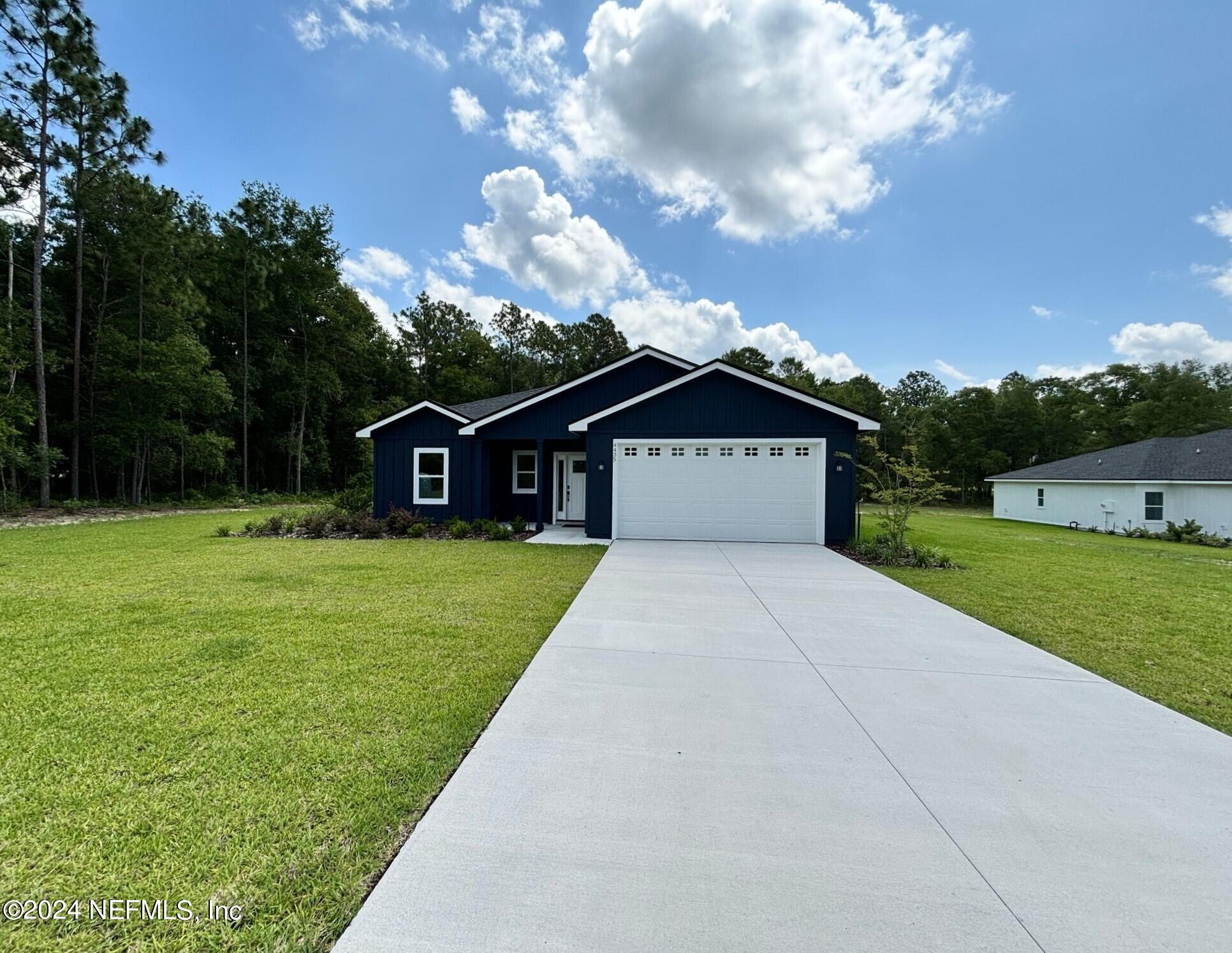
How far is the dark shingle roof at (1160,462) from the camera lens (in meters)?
17.1

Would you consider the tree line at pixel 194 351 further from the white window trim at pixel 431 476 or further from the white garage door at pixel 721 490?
the white garage door at pixel 721 490

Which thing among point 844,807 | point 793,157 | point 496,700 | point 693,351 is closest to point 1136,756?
point 844,807

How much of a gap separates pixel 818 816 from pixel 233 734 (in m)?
3.15

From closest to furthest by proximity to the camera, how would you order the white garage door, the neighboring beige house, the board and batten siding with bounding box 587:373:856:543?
the board and batten siding with bounding box 587:373:856:543
the white garage door
the neighboring beige house

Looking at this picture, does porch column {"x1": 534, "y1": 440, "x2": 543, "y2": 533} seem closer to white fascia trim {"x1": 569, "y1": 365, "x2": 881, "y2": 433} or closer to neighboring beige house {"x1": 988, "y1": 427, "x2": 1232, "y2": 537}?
white fascia trim {"x1": 569, "y1": 365, "x2": 881, "y2": 433}

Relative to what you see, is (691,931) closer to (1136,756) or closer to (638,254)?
(1136,756)

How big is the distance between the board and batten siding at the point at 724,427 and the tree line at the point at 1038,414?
76.9 feet

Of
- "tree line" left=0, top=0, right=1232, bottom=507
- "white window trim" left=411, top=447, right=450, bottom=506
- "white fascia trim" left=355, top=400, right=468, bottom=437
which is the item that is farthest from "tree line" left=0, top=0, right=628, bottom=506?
"white window trim" left=411, top=447, right=450, bottom=506

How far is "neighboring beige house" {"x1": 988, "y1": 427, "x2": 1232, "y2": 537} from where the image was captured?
16688 mm

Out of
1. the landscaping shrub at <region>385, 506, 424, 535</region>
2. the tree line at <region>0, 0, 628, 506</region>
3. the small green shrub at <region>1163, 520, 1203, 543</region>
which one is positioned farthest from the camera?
the small green shrub at <region>1163, 520, 1203, 543</region>

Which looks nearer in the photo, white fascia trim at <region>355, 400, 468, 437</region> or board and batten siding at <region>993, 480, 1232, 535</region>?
white fascia trim at <region>355, 400, 468, 437</region>

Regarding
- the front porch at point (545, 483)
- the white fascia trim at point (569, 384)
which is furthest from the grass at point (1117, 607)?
the front porch at point (545, 483)

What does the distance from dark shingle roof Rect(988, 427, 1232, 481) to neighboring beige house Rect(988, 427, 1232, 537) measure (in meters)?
0.02

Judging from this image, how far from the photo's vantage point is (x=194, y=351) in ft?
58.3
